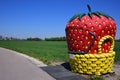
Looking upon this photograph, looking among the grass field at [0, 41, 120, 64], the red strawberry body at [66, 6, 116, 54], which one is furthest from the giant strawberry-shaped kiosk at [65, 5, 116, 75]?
the grass field at [0, 41, 120, 64]

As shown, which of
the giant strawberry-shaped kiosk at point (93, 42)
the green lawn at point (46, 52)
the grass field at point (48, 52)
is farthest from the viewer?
the green lawn at point (46, 52)

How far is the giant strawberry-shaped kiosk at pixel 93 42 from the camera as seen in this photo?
888 centimetres

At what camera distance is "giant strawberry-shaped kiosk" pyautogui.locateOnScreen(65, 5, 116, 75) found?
8.88 meters

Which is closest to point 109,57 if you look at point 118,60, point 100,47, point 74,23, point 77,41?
point 100,47

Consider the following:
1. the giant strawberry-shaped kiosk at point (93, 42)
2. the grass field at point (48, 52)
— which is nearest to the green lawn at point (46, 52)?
the grass field at point (48, 52)

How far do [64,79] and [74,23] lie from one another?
2517 mm

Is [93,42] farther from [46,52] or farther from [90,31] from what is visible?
[46,52]

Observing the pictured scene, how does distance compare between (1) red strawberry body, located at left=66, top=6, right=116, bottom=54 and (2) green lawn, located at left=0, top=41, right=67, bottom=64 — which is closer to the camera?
(1) red strawberry body, located at left=66, top=6, right=116, bottom=54

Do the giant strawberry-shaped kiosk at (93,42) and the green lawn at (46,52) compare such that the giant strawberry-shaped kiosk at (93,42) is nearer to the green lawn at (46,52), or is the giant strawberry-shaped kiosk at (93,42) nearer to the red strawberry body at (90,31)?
the red strawberry body at (90,31)

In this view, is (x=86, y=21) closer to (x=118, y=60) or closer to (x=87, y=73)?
(x=87, y=73)

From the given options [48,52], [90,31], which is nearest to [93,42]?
[90,31]

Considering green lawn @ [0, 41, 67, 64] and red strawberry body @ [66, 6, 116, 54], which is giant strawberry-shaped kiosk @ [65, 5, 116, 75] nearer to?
red strawberry body @ [66, 6, 116, 54]

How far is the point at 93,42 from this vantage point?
891 centimetres

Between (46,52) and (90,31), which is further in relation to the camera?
(46,52)
